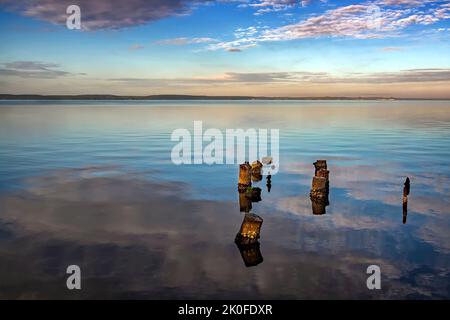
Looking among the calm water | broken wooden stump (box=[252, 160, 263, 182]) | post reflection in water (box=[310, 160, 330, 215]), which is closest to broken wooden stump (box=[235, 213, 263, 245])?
the calm water

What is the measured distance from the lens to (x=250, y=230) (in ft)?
67.3

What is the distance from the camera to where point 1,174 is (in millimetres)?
39125

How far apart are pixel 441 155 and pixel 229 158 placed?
27244mm

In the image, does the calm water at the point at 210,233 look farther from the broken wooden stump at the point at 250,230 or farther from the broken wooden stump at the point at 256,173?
the broken wooden stump at the point at 256,173

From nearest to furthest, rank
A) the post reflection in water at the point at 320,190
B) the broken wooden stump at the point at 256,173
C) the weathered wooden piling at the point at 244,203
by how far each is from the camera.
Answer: the weathered wooden piling at the point at 244,203
the post reflection in water at the point at 320,190
the broken wooden stump at the point at 256,173

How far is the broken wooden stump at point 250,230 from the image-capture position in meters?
20.2

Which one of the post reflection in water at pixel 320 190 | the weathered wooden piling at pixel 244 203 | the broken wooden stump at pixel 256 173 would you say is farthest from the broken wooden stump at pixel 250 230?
the broken wooden stump at pixel 256 173

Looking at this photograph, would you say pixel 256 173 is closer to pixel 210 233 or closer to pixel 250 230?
pixel 210 233

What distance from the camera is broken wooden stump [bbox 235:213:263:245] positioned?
20.2 meters

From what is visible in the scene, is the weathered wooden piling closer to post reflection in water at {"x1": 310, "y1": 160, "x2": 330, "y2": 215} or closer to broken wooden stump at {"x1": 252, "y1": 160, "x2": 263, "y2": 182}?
post reflection in water at {"x1": 310, "y1": 160, "x2": 330, "y2": 215}

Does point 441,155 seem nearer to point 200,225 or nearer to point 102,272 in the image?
point 200,225

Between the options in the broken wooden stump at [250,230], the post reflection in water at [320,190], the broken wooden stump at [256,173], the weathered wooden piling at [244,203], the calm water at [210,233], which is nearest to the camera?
the calm water at [210,233]

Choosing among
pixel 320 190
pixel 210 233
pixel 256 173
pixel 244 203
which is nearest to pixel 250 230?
pixel 210 233

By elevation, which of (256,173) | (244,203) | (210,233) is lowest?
(210,233)
